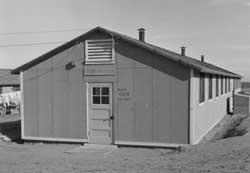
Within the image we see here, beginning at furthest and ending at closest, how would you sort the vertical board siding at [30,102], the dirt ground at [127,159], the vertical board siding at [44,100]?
the vertical board siding at [30,102] < the vertical board siding at [44,100] < the dirt ground at [127,159]

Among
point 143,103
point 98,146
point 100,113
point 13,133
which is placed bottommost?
point 13,133

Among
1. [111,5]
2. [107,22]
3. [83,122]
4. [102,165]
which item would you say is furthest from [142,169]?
[107,22]

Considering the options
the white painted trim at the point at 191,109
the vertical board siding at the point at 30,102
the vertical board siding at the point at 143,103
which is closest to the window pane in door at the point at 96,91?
the vertical board siding at the point at 143,103

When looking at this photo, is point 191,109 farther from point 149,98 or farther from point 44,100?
point 44,100

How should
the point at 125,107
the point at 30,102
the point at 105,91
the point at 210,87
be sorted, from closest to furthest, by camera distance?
the point at 125,107 → the point at 105,91 → the point at 30,102 → the point at 210,87

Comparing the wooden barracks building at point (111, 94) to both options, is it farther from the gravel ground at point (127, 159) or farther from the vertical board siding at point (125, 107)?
the gravel ground at point (127, 159)

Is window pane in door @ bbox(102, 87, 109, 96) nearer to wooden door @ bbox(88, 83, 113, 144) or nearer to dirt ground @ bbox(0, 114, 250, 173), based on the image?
wooden door @ bbox(88, 83, 113, 144)

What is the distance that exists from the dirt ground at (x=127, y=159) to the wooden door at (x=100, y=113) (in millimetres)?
665

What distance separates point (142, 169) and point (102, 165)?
108cm

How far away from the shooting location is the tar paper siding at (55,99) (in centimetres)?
904

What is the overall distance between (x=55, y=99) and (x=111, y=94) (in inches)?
84.5

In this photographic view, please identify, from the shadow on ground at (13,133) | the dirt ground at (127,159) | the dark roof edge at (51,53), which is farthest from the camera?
the shadow on ground at (13,133)

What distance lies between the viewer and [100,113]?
8883 mm

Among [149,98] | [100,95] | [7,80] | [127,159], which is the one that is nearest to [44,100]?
[100,95]
